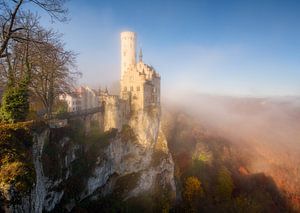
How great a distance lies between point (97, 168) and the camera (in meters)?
24.6

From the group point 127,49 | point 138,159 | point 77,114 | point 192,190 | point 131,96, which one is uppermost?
point 127,49

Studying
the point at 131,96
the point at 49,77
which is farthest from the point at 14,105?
the point at 131,96

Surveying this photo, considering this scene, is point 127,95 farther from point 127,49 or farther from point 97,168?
point 127,49

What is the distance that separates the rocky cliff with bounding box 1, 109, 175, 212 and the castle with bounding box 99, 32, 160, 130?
46.2 inches

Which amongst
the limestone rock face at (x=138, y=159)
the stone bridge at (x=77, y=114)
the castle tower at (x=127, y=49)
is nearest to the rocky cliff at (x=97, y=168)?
the limestone rock face at (x=138, y=159)

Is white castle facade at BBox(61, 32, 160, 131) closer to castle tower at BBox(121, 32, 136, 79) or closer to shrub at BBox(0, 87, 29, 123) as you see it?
castle tower at BBox(121, 32, 136, 79)

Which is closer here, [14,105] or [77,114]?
[14,105]

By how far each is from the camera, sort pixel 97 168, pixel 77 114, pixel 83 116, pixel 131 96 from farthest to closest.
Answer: pixel 131 96
pixel 83 116
pixel 97 168
pixel 77 114

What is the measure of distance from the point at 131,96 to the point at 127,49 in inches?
507

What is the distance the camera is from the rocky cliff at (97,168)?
1220 centimetres

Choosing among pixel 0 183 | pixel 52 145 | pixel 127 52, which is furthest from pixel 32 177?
pixel 127 52

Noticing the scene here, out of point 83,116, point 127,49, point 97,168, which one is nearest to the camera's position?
point 97,168

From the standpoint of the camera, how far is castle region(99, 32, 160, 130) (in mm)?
28891

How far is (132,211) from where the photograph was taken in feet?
94.2
